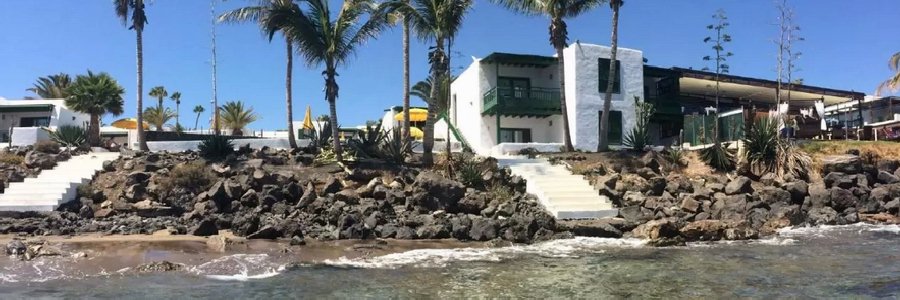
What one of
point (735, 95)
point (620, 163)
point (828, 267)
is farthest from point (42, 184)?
point (735, 95)

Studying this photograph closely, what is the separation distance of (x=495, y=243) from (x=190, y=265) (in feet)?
22.8

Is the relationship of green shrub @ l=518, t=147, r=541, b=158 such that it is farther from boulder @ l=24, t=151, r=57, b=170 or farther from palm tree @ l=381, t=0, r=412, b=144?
boulder @ l=24, t=151, r=57, b=170

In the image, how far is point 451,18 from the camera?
23.3 meters

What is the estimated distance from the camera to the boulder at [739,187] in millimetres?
21500

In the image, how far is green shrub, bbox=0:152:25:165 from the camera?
2398cm

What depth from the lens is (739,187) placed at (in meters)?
21.5

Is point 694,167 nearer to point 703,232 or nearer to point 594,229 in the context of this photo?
point 703,232

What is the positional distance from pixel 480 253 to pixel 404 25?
16.2m

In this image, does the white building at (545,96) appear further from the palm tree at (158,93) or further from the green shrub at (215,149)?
the palm tree at (158,93)

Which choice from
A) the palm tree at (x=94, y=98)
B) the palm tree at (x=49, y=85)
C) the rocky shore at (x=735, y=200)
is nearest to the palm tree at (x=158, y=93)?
the palm tree at (x=49, y=85)

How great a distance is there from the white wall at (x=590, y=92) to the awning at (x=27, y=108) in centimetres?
3271

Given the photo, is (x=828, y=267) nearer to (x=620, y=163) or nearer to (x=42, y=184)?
(x=620, y=163)

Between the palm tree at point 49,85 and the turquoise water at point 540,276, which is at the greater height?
the palm tree at point 49,85

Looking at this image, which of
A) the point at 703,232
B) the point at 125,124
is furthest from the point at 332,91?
the point at 125,124
